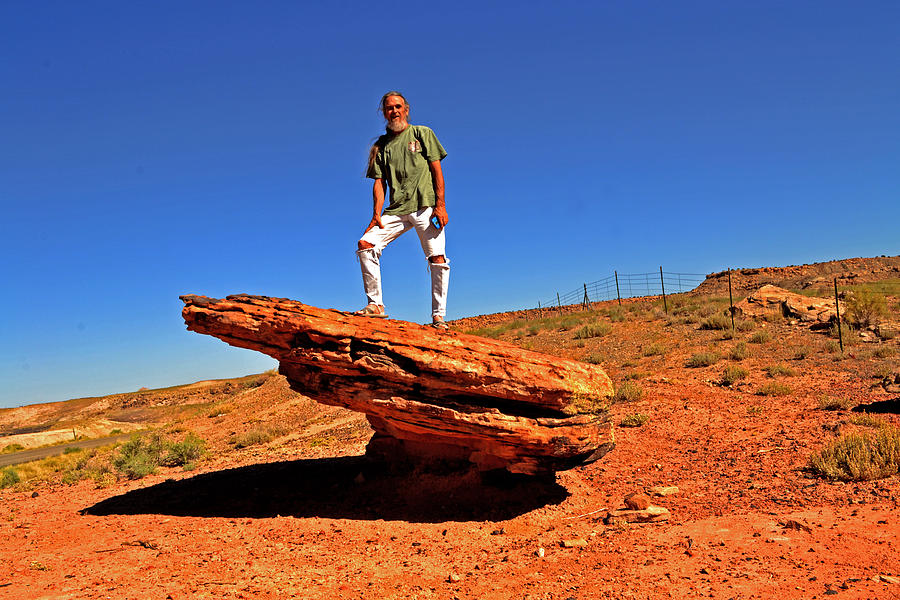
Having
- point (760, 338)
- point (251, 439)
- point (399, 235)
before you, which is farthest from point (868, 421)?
point (251, 439)

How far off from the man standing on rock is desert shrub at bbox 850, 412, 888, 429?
7.16 m

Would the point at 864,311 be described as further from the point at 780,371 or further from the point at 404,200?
the point at 404,200

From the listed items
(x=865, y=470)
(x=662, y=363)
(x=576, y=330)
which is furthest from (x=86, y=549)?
(x=576, y=330)

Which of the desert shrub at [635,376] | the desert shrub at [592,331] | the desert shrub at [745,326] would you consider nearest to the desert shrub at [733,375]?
the desert shrub at [635,376]

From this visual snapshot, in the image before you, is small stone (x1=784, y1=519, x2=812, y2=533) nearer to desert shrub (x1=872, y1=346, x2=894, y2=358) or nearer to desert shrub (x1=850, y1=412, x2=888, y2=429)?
desert shrub (x1=850, y1=412, x2=888, y2=429)

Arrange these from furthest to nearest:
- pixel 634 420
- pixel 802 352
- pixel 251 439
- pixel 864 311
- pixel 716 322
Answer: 1. pixel 716 322
2. pixel 864 311
3. pixel 802 352
4. pixel 251 439
5. pixel 634 420

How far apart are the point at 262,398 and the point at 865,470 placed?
21.7m

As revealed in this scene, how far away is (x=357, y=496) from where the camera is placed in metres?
7.97

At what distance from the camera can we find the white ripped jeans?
676 cm

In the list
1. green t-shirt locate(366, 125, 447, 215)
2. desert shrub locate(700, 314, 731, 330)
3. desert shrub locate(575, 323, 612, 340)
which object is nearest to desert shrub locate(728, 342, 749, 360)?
desert shrub locate(700, 314, 731, 330)

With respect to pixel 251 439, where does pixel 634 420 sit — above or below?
above

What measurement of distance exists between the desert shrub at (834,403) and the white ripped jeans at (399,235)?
825 cm

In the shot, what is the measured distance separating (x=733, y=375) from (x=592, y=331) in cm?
959

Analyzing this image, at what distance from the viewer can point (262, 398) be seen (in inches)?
949
